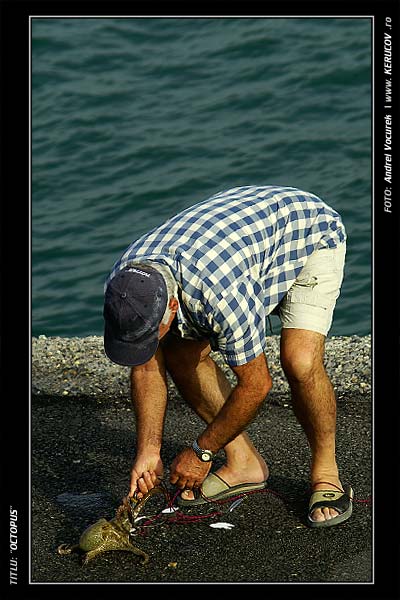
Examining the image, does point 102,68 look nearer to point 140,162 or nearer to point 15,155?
point 140,162

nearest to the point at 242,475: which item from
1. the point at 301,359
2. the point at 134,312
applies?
the point at 301,359

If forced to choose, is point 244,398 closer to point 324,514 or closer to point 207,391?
point 207,391

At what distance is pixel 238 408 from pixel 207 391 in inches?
23.1

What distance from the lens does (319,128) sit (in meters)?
12.8

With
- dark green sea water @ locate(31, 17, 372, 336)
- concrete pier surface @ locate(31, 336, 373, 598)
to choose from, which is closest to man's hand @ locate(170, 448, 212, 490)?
concrete pier surface @ locate(31, 336, 373, 598)

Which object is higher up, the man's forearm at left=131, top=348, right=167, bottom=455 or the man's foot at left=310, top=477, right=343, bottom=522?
the man's forearm at left=131, top=348, right=167, bottom=455

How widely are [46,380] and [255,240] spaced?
7.72 feet

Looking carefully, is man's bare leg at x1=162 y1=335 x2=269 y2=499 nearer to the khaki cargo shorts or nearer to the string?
the string

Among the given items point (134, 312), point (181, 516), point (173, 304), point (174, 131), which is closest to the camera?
point (134, 312)

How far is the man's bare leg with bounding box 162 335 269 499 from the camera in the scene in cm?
489

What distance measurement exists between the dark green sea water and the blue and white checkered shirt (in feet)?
16.7

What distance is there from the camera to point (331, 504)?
4.83 meters

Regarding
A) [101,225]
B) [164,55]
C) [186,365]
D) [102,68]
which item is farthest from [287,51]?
[186,365]

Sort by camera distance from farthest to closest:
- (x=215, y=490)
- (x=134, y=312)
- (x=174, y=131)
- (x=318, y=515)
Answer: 1. (x=174, y=131)
2. (x=215, y=490)
3. (x=318, y=515)
4. (x=134, y=312)
